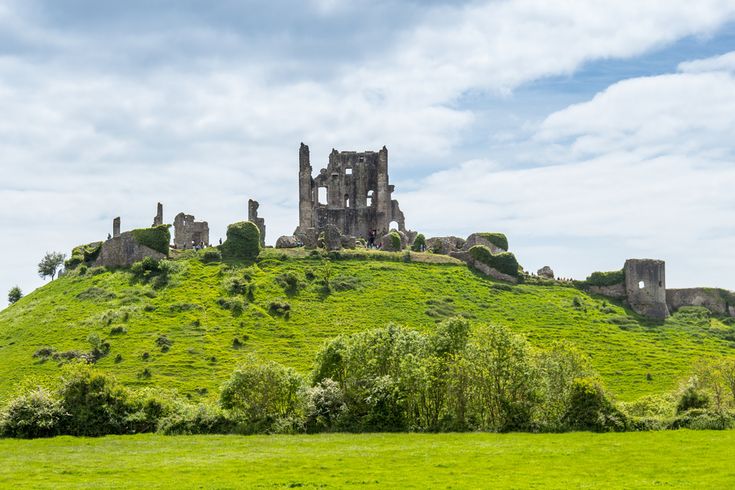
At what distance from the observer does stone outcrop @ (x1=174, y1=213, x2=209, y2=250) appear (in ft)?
415

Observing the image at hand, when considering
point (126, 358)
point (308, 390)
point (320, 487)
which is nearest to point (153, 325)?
point (126, 358)

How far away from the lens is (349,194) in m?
141

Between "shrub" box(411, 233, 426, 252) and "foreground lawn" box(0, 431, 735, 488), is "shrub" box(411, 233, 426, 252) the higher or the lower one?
the higher one

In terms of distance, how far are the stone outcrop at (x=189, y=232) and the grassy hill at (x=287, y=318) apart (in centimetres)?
1020

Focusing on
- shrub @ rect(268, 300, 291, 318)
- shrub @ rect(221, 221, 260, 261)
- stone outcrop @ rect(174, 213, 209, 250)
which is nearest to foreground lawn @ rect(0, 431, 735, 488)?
shrub @ rect(268, 300, 291, 318)

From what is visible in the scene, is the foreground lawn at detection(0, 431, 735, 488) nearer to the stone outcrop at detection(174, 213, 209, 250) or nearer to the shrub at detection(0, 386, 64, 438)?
the shrub at detection(0, 386, 64, 438)

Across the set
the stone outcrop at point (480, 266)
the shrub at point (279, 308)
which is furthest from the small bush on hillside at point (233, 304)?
the stone outcrop at point (480, 266)

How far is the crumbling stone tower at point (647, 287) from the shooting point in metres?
114

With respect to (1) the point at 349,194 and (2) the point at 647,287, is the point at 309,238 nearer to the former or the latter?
(1) the point at 349,194

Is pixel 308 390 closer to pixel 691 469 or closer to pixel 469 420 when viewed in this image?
pixel 469 420

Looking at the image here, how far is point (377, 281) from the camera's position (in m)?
113

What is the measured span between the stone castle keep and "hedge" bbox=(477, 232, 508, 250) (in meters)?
0.14

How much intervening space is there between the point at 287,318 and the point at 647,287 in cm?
4513

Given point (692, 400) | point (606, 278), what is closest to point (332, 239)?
point (606, 278)
